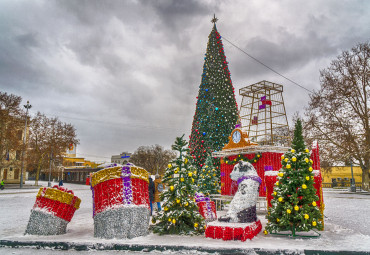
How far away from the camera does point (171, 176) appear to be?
7.22m

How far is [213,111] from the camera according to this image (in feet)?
52.4

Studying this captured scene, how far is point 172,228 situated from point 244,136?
291 inches

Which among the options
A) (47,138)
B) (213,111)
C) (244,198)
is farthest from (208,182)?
(47,138)

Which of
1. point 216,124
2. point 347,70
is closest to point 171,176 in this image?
point 216,124

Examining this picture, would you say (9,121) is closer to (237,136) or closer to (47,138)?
(47,138)

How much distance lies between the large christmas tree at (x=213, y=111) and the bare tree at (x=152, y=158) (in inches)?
1870

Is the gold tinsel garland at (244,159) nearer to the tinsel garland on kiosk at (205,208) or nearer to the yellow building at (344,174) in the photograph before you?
the tinsel garland on kiosk at (205,208)

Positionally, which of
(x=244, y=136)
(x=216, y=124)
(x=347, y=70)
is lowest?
(x=244, y=136)

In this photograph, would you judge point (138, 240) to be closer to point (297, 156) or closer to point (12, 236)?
point (12, 236)

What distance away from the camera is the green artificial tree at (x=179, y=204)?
263 inches

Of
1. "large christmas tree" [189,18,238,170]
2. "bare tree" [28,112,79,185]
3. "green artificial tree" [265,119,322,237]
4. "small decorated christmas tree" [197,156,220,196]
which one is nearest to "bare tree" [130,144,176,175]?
"bare tree" [28,112,79,185]

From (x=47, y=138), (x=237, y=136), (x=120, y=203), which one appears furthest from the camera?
(x=47, y=138)

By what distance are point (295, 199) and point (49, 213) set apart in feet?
19.8

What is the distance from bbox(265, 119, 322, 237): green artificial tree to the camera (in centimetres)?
626
